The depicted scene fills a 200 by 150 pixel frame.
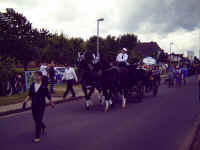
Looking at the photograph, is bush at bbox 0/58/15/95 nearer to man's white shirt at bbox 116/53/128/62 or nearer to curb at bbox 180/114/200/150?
man's white shirt at bbox 116/53/128/62

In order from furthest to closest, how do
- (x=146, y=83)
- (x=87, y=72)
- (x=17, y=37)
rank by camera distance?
(x=17, y=37)
(x=146, y=83)
(x=87, y=72)

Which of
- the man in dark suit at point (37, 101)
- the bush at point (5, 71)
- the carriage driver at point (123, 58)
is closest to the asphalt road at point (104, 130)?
the man in dark suit at point (37, 101)

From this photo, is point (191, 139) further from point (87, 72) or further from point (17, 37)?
point (17, 37)

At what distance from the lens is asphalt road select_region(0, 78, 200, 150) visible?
16.7 ft

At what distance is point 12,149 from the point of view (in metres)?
4.86

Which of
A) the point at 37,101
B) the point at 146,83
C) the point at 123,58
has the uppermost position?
the point at 123,58

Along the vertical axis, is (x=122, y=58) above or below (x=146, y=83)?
above

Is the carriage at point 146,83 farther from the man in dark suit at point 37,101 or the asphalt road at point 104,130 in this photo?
the man in dark suit at point 37,101

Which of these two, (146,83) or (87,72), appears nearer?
(87,72)

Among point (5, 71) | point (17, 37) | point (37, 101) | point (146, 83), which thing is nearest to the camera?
point (37, 101)

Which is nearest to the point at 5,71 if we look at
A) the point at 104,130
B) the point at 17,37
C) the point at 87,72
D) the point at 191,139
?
the point at 87,72

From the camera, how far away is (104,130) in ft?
20.6

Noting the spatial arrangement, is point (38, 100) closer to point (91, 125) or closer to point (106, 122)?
point (91, 125)

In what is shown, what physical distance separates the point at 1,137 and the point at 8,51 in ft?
109
